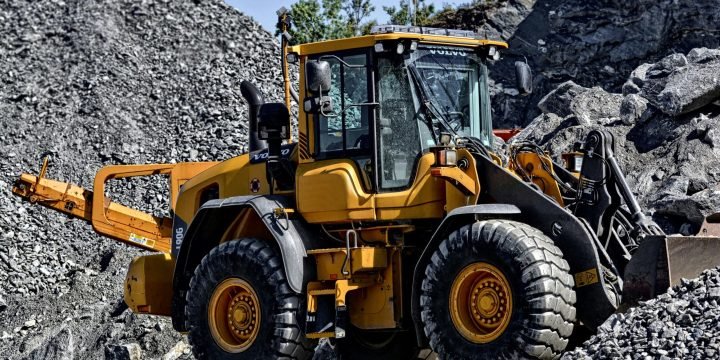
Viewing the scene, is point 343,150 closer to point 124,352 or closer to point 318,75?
point 318,75

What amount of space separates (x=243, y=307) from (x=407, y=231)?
1664 millimetres

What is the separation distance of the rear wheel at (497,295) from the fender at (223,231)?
140 centimetres

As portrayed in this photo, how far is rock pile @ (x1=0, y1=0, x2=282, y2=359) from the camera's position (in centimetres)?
1545

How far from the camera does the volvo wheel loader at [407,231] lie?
28.6 ft

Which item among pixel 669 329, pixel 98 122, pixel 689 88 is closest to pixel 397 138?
pixel 669 329

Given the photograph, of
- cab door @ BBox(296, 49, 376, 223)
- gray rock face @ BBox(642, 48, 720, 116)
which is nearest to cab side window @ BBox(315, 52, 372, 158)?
cab door @ BBox(296, 49, 376, 223)

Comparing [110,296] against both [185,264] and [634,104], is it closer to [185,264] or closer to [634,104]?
[185,264]

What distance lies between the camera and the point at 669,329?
7820 mm

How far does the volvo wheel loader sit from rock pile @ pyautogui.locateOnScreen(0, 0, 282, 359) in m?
3.27

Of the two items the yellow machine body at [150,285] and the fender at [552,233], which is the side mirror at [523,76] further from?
the yellow machine body at [150,285]

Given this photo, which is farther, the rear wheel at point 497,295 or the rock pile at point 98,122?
the rock pile at point 98,122

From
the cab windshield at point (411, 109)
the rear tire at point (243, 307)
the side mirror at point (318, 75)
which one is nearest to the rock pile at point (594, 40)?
the cab windshield at point (411, 109)

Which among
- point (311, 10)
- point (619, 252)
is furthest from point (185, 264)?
point (311, 10)

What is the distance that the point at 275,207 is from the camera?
10.4 m
